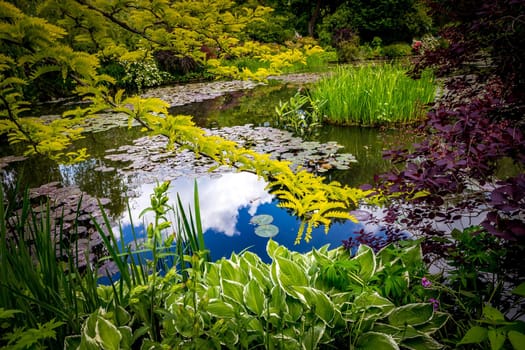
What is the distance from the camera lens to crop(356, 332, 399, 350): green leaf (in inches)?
49.8

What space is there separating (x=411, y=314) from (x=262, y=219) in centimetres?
164

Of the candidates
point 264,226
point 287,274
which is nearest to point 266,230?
point 264,226

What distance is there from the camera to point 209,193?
346 centimetres

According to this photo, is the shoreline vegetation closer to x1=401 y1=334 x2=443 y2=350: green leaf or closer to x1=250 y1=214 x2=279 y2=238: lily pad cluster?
x1=401 y1=334 x2=443 y2=350: green leaf

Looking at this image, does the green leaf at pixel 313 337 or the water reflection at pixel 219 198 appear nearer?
the green leaf at pixel 313 337

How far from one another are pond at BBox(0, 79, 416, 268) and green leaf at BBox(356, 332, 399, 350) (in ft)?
3.85

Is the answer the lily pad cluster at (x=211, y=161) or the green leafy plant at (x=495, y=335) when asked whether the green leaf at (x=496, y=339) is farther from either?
the lily pad cluster at (x=211, y=161)

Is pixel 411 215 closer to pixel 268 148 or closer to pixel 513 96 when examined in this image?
pixel 513 96

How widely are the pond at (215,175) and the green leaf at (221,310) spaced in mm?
1106

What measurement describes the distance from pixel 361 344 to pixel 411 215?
2.30 feet

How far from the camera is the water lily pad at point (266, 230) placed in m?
2.67

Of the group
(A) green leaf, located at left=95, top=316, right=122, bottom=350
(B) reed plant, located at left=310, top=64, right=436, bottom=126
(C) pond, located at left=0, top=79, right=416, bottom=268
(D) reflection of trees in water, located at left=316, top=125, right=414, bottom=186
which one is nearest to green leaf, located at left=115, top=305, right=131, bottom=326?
(A) green leaf, located at left=95, top=316, right=122, bottom=350

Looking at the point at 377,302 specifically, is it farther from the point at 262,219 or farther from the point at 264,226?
the point at 262,219

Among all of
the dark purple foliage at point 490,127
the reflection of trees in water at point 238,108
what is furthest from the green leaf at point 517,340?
the reflection of trees in water at point 238,108
